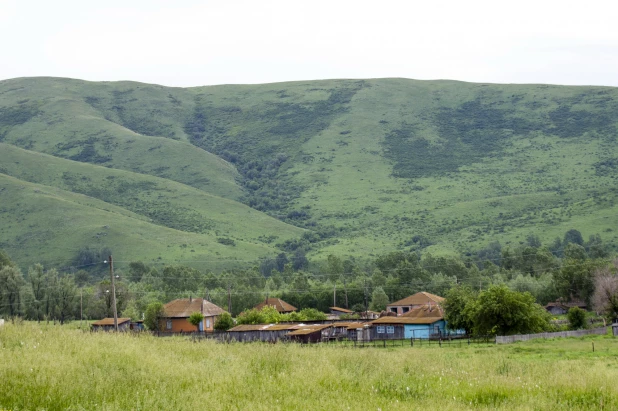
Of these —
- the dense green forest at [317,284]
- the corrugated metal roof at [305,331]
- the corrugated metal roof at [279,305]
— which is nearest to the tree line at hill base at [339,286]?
the dense green forest at [317,284]

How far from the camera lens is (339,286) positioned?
106m

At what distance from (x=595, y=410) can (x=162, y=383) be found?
30.3 feet

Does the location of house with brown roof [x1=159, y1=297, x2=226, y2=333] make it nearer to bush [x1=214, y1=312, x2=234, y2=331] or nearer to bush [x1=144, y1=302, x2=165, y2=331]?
bush [x1=144, y1=302, x2=165, y2=331]

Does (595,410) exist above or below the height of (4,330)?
below

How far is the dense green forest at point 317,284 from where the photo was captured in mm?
87062

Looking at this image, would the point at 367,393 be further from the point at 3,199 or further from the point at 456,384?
the point at 3,199

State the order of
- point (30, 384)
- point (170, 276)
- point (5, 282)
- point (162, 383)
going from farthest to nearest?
point (170, 276) < point (5, 282) < point (162, 383) < point (30, 384)

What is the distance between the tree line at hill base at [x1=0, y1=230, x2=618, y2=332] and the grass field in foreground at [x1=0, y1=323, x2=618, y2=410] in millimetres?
35462

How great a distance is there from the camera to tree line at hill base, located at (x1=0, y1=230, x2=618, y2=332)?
84.9 metres

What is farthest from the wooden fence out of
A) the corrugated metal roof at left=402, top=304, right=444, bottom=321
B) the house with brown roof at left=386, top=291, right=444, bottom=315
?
the house with brown roof at left=386, top=291, right=444, bottom=315

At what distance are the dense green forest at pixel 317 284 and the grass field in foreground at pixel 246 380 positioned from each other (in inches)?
1841

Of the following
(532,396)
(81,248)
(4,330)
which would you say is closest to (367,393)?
(532,396)

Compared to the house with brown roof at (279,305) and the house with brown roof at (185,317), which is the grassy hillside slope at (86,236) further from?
the house with brown roof at (185,317)

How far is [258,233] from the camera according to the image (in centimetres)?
19912
